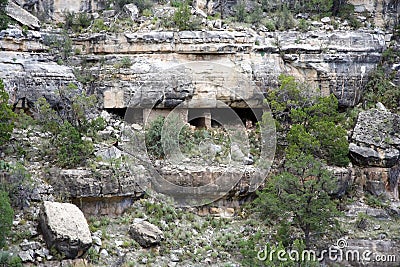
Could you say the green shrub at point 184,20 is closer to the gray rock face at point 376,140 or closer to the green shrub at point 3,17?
the green shrub at point 3,17

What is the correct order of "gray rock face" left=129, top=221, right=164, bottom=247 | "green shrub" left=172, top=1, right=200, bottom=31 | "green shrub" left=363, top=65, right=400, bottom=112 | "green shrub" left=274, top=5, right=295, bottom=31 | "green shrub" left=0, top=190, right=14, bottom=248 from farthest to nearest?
1. "green shrub" left=274, top=5, right=295, bottom=31
2. "green shrub" left=363, top=65, right=400, bottom=112
3. "green shrub" left=172, top=1, right=200, bottom=31
4. "gray rock face" left=129, top=221, right=164, bottom=247
5. "green shrub" left=0, top=190, right=14, bottom=248

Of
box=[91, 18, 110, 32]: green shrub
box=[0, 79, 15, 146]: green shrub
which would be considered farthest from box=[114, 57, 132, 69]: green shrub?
box=[0, 79, 15, 146]: green shrub

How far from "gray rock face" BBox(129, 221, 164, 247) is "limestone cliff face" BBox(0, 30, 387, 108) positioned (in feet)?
25.6

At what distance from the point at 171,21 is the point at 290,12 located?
7.66 meters

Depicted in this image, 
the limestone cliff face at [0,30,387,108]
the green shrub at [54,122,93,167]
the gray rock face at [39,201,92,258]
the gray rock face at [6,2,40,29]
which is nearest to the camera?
the gray rock face at [39,201,92,258]

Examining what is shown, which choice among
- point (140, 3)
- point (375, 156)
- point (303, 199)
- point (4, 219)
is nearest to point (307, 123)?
point (375, 156)

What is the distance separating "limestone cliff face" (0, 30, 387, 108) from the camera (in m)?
28.1

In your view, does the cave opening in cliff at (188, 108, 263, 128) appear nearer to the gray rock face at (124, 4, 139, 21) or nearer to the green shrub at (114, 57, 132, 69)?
the green shrub at (114, 57, 132, 69)

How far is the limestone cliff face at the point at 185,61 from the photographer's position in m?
28.1

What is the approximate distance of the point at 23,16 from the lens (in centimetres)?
3009

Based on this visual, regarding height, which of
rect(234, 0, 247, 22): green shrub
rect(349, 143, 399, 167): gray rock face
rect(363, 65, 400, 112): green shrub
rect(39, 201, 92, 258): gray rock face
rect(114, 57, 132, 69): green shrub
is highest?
rect(234, 0, 247, 22): green shrub

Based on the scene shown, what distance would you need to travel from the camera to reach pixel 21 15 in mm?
30047

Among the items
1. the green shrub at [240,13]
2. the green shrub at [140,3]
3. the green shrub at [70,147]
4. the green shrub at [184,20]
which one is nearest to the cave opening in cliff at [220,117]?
the green shrub at [184,20]

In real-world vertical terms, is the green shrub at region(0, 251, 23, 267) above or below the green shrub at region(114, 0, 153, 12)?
below
